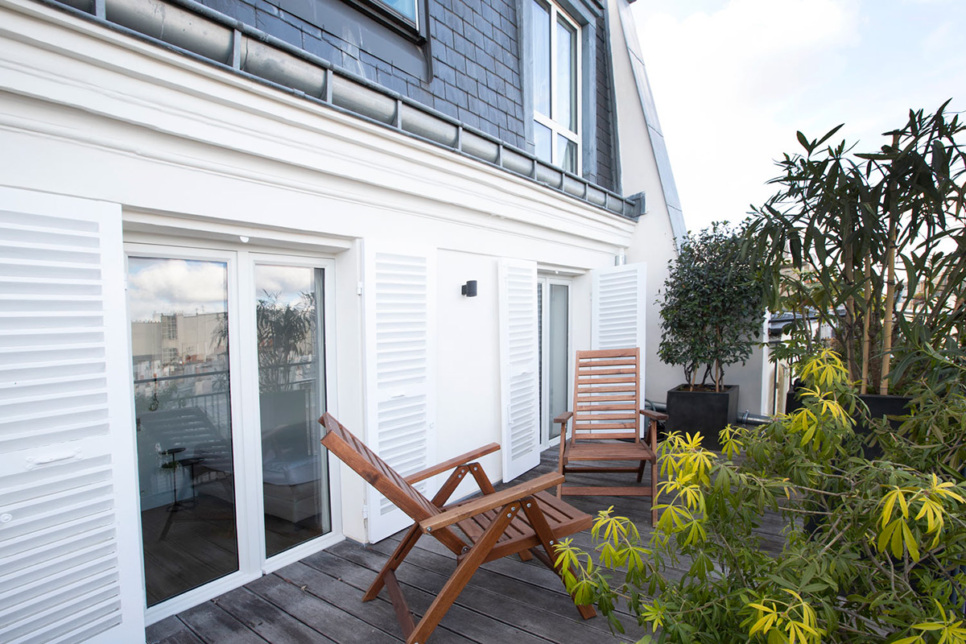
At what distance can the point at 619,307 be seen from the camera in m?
5.22

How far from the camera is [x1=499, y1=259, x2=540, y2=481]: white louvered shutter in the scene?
4.02m

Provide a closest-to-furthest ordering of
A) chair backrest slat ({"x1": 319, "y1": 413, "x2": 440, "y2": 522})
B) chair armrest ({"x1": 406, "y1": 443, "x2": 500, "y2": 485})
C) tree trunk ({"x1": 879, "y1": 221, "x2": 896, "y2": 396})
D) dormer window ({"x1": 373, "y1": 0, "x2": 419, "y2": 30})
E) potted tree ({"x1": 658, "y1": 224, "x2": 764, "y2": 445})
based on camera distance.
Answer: chair backrest slat ({"x1": 319, "y1": 413, "x2": 440, "y2": 522})
chair armrest ({"x1": 406, "y1": 443, "x2": 500, "y2": 485})
tree trunk ({"x1": 879, "y1": 221, "x2": 896, "y2": 396})
dormer window ({"x1": 373, "y1": 0, "x2": 419, "y2": 30})
potted tree ({"x1": 658, "y1": 224, "x2": 764, "y2": 445})

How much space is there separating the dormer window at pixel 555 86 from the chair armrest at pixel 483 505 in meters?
3.44

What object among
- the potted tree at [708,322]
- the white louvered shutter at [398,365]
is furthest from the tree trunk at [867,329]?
the white louvered shutter at [398,365]

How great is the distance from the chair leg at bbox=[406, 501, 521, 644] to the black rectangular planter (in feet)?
10.7

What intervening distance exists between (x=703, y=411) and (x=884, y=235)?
270 centimetres

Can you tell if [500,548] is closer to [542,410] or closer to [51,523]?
[51,523]

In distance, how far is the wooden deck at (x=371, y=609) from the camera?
219 cm

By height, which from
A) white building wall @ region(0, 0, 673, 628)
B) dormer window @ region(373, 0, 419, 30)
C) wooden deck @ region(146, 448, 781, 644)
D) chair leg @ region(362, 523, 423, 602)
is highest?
dormer window @ region(373, 0, 419, 30)

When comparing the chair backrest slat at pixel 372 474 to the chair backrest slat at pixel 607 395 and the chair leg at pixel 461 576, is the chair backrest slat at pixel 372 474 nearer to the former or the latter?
the chair leg at pixel 461 576

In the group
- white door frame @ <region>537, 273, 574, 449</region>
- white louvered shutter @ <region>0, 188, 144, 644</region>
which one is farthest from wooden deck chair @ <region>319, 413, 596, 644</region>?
white door frame @ <region>537, 273, 574, 449</region>

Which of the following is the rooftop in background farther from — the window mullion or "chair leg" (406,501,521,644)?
"chair leg" (406,501,521,644)

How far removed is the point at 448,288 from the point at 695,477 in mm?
2553

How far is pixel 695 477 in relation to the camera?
1281 millimetres
